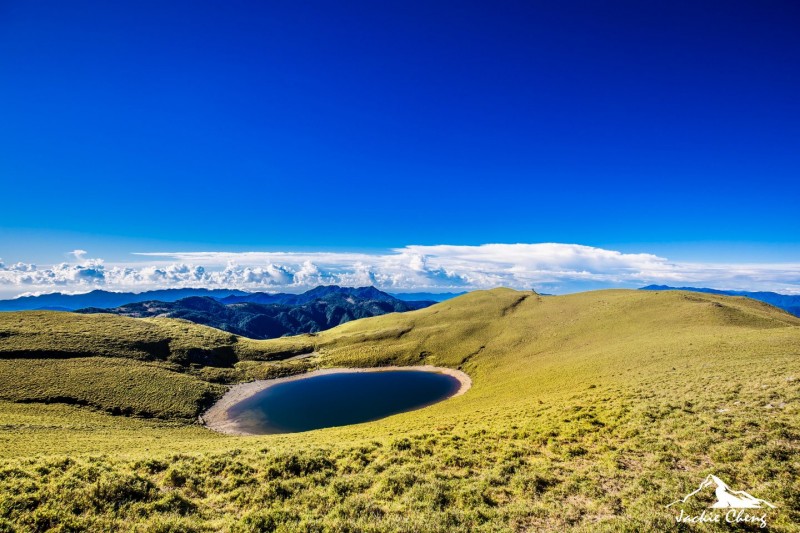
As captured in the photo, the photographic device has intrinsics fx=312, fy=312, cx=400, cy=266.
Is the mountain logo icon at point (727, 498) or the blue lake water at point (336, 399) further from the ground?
the mountain logo icon at point (727, 498)

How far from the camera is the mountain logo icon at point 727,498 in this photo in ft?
39.9

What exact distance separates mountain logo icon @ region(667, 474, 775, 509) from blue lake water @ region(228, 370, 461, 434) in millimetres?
55023

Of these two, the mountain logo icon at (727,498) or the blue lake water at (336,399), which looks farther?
the blue lake water at (336,399)

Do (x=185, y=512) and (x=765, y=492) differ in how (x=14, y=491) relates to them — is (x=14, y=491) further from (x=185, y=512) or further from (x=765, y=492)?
(x=765, y=492)

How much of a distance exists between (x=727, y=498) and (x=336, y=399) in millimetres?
71760

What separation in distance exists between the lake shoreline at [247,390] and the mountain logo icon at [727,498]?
196 feet

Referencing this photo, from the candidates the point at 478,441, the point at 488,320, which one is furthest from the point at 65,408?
the point at 488,320

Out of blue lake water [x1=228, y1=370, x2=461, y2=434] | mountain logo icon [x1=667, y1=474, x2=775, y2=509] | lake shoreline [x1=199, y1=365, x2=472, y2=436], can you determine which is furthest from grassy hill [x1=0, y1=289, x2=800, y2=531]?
blue lake water [x1=228, y1=370, x2=461, y2=434]

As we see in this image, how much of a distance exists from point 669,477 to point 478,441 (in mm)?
10914

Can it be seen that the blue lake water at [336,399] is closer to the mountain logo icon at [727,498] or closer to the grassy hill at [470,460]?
the grassy hill at [470,460]

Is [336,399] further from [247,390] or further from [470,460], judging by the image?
[470,460]

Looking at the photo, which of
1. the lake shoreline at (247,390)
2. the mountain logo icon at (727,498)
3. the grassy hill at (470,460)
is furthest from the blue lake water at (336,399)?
the mountain logo icon at (727,498)

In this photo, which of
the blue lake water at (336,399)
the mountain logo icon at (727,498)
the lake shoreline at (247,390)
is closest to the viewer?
the mountain logo icon at (727,498)

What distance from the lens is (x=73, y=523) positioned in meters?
11.1
